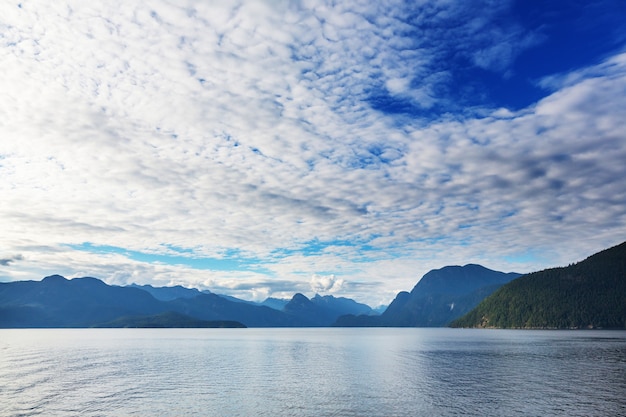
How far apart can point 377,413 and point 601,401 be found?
3488 cm

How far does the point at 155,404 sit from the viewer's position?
65.6 metres

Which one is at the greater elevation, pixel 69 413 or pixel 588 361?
pixel 588 361

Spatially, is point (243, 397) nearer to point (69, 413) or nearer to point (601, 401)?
point (69, 413)

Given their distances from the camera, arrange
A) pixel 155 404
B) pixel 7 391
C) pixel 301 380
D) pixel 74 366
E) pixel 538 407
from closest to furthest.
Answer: pixel 538 407 < pixel 155 404 < pixel 7 391 < pixel 301 380 < pixel 74 366

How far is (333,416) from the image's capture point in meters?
57.4

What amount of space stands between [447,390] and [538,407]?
59.0ft

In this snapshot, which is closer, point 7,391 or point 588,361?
point 7,391

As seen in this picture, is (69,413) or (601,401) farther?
(601,401)

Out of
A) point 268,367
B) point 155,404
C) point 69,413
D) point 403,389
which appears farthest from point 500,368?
point 69,413

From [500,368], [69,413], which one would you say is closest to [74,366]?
[69,413]

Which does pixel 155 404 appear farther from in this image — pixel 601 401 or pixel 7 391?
pixel 601 401

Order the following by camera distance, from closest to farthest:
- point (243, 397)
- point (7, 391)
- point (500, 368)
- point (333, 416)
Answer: point (333, 416) < point (243, 397) < point (7, 391) < point (500, 368)

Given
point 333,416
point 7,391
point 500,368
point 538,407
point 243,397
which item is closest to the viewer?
point 333,416

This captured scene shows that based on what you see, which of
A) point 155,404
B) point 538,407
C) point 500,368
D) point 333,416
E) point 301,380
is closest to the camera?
point 333,416
